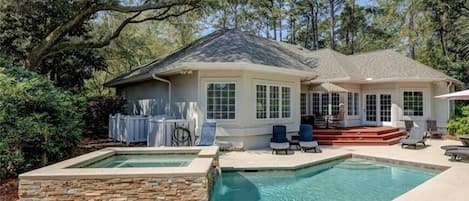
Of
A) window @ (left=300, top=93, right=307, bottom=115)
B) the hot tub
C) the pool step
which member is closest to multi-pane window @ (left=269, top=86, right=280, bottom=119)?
the pool step

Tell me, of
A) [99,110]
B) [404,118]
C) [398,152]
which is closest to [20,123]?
[99,110]

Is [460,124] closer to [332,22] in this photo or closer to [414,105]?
[414,105]

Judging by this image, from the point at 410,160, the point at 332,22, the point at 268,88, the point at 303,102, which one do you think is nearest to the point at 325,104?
the point at 303,102

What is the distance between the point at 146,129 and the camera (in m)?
13.8

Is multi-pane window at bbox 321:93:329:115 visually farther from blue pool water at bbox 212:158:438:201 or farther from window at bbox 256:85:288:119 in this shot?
blue pool water at bbox 212:158:438:201

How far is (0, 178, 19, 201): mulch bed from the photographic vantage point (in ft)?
20.8

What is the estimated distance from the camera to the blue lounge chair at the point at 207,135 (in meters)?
11.1

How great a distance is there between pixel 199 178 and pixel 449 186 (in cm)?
553

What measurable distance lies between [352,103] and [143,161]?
14.2 metres

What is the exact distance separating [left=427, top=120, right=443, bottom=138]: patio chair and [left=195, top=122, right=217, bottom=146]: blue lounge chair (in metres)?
12.9

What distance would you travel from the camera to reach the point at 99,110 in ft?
56.1

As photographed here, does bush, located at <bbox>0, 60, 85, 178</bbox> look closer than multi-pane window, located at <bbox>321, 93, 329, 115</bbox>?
Yes

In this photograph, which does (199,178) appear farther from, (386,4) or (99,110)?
(386,4)

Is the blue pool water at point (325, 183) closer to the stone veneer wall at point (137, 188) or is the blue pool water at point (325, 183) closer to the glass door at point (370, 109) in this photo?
the stone veneer wall at point (137, 188)
